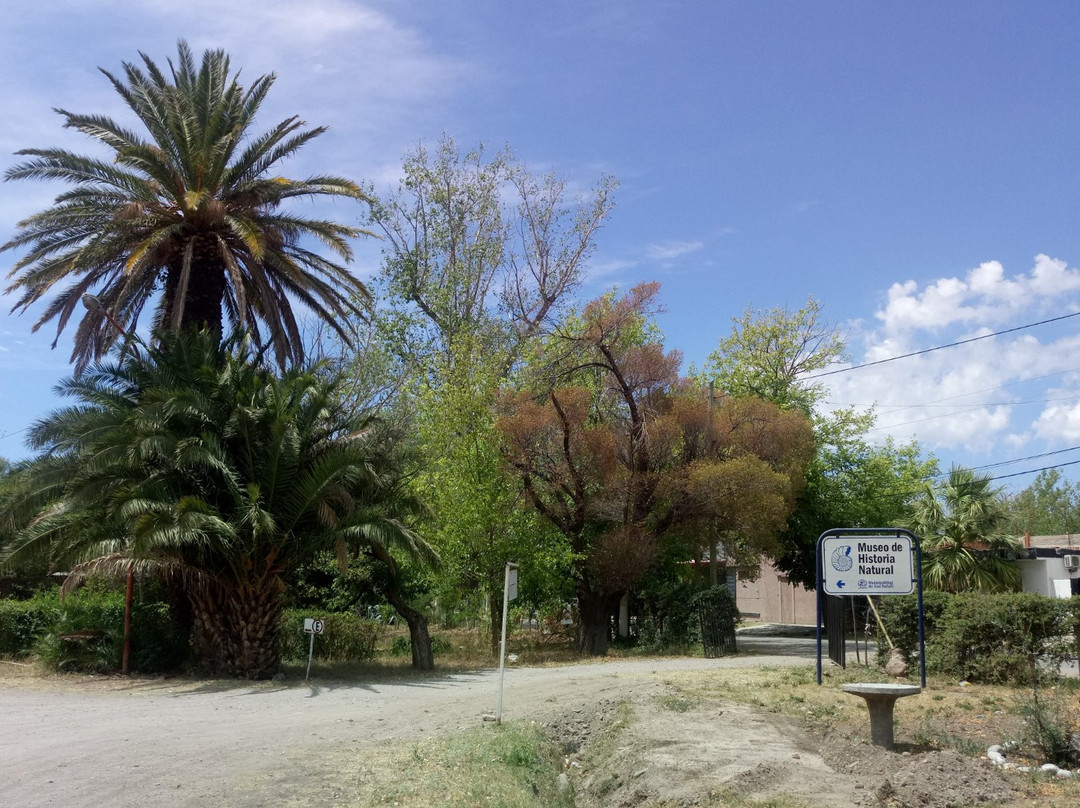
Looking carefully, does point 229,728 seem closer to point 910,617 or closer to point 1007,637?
point 910,617

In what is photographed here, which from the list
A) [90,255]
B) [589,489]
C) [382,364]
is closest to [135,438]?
[90,255]

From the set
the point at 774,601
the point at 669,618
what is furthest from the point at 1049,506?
the point at 669,618

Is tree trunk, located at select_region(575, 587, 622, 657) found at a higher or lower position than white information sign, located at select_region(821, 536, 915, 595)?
lower

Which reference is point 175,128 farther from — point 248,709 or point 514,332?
point 514,332

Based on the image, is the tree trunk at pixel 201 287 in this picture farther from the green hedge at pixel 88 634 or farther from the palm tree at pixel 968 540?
the palm tree at pixel 968 540

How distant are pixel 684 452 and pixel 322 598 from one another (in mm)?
12593

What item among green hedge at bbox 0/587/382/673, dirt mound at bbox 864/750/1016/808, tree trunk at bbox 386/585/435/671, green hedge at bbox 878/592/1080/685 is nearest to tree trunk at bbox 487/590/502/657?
tree trunk at bbox 386/585/435/671

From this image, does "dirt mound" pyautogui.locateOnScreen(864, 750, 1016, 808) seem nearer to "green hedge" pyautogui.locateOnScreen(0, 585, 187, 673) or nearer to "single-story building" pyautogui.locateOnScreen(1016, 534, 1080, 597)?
"green hedge" pyautogui.locateOnScreen(0, 585, 187, 673)

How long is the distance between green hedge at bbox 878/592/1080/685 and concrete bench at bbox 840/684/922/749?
4584mm

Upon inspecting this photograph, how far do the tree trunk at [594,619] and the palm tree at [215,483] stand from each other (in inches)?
369

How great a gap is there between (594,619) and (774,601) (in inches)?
1068

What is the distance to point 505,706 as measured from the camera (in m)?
15.1

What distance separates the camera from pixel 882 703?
33.3 feet

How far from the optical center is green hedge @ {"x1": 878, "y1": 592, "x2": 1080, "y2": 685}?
46.3 ft
